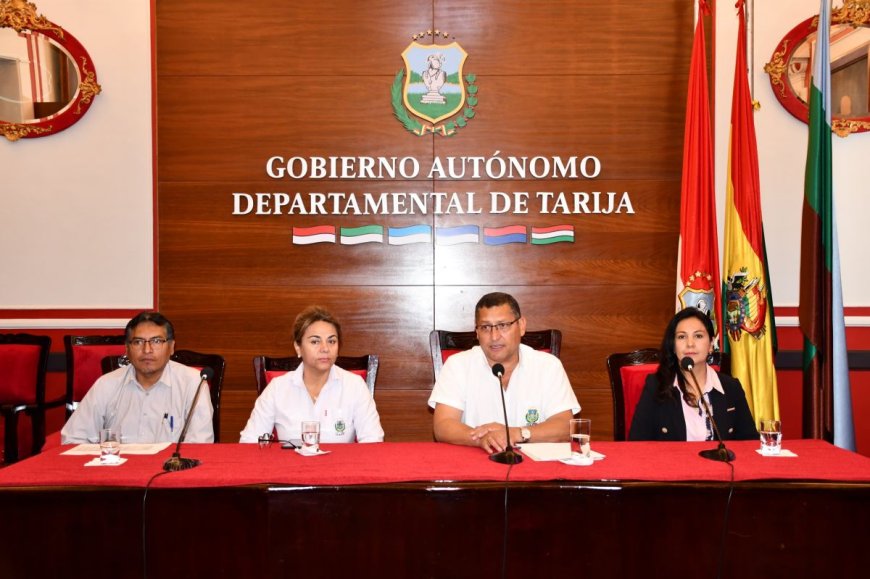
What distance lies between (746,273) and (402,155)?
1.95 meters

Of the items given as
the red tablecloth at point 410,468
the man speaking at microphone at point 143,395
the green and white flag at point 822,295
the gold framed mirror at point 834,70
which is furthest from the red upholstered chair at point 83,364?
the gold framed mirror at point 834,70

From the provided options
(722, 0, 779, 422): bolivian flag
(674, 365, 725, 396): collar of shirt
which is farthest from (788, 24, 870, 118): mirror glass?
(674, 365, 725, 396): collar of shirt

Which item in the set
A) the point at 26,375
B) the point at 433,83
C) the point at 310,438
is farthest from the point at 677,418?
the point at 26,375

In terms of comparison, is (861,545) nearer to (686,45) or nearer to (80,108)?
(686,45)

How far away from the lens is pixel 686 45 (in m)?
4.43

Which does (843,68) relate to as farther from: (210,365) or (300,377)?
(210,365)

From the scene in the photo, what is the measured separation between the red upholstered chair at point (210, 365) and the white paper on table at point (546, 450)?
1.20m

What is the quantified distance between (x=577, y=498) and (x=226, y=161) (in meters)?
3.22

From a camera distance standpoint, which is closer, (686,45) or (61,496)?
(61,496)

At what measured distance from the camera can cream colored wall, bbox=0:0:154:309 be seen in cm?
442

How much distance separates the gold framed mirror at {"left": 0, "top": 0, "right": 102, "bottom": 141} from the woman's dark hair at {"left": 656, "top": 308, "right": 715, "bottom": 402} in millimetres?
3403

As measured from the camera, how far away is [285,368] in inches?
121

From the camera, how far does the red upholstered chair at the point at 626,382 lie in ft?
9.73

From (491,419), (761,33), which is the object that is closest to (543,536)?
(491,419)
